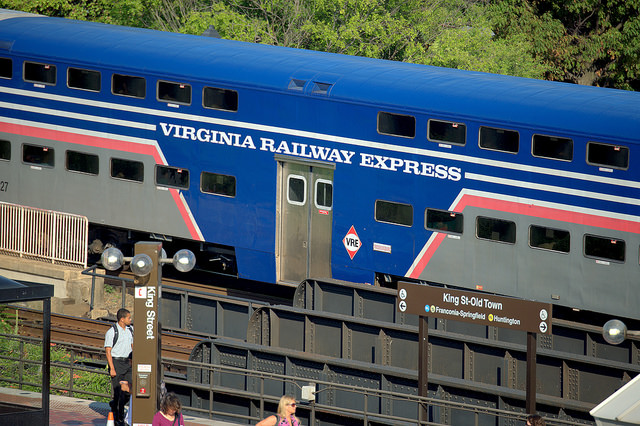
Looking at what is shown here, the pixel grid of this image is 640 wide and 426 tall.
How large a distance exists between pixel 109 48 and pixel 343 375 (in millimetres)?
9535

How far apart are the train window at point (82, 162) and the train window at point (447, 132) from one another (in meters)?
7.34

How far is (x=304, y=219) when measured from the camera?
21578mm

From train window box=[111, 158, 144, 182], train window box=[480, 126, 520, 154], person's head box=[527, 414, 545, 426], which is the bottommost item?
train window box=[111, 158, 144, 182]

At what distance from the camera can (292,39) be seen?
29.7 metres

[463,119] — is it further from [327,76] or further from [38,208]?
[38,208]

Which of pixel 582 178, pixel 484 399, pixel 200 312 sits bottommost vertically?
pixel 200 312

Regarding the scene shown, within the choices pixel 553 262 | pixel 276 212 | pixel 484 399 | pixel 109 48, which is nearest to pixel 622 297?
pixel 553 262

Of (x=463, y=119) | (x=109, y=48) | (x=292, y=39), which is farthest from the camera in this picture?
(x=292, y=39)

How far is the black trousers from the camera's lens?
15.7 m

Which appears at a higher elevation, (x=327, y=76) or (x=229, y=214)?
(x=327, y=76)

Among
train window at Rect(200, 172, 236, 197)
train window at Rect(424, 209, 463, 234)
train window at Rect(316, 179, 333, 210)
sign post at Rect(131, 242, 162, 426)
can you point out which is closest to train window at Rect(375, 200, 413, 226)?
train window at Rect(424, 209, 463, 234)

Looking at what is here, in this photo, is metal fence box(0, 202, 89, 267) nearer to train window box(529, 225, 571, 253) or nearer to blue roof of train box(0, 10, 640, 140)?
blue roof of train box(0, 10, 640, 140)

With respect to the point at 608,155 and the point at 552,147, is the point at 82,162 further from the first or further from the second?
the point at 608,155

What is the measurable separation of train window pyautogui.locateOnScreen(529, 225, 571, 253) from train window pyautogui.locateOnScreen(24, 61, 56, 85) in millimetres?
10460
